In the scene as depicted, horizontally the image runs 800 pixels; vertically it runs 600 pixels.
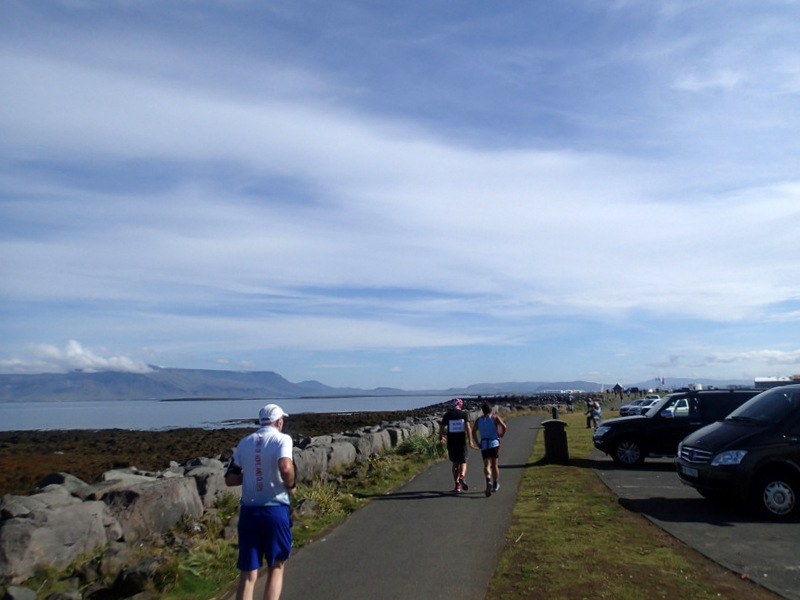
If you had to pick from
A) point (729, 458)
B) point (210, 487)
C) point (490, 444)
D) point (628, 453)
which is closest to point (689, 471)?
point (729, 458)

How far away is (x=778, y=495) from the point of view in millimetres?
10109

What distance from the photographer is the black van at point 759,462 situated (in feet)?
33.2

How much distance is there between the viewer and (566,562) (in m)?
7.66

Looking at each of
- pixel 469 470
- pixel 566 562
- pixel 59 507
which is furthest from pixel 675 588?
pixel 469 470

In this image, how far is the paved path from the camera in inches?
274

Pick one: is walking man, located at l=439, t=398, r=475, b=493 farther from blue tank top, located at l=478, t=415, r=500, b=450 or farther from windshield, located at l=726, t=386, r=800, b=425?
windshield, located at l=726, t=386, r=800, b=425

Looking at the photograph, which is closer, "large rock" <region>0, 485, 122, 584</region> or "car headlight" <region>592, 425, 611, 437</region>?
"large rock" <region>0, 485, 122, 584</region>

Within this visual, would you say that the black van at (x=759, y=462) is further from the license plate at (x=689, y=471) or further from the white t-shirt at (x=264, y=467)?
the white t-shirt at (x=264, y=467)

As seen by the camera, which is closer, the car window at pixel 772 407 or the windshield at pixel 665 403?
the car window at pixel 772 407

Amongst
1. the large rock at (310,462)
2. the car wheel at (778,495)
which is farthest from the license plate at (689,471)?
the large rock at (310,462)

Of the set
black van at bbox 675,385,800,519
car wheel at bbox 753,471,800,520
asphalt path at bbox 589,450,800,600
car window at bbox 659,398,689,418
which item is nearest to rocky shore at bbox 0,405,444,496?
car window at bbox 659,398,689,418

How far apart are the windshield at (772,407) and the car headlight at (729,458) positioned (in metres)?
0.85

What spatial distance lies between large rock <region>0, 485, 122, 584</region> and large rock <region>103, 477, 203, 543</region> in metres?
0.19

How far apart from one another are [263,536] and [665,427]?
13160 mm
